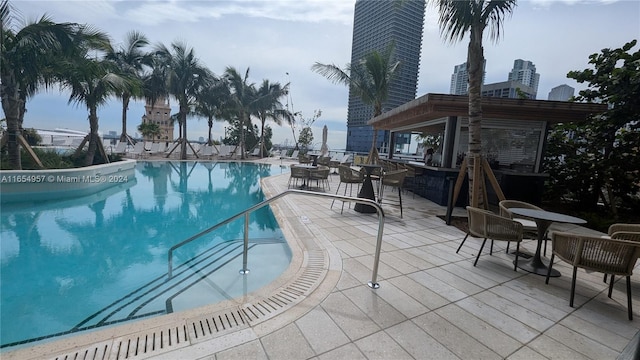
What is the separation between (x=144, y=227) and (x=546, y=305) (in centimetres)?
655

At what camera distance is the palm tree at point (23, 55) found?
23.1 ft

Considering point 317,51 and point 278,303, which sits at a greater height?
point 317,51

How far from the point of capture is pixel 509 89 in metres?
8.87

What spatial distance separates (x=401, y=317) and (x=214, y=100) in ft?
71.3

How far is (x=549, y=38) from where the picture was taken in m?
5.77

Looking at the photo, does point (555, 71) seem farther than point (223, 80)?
No

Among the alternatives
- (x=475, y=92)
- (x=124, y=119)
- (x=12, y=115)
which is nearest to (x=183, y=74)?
(x=124, y=119)

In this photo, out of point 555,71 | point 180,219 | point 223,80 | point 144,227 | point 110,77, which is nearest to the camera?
point 144,227

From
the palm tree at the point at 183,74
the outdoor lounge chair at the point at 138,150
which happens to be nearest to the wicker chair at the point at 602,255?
the palm tree at the point at 183,74

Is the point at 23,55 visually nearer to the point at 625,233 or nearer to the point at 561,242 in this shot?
the point at 561,242

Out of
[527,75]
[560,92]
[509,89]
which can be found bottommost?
[509,89]

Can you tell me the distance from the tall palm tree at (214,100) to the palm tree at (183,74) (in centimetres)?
111

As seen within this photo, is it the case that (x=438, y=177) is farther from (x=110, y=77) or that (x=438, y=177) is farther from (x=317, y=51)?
(x=110, y=77)

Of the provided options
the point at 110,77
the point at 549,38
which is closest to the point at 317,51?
the point at 110,77
